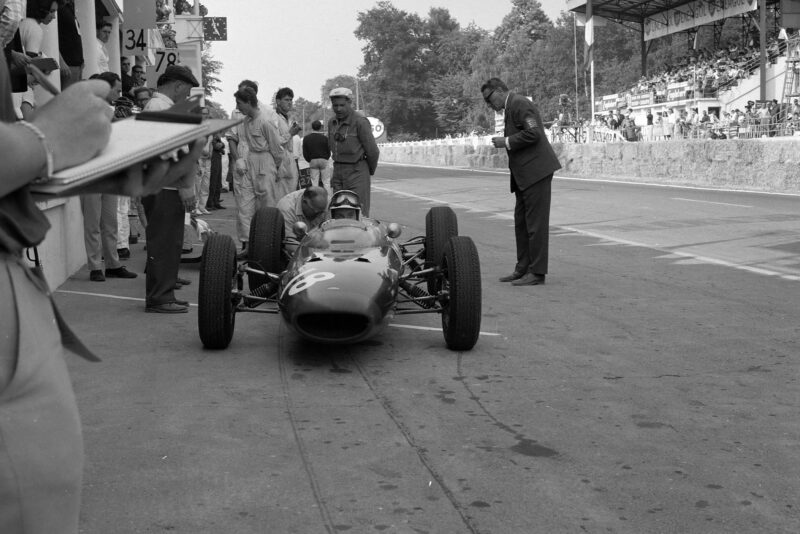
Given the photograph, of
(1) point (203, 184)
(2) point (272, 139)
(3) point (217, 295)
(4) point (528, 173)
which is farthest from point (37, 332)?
(1) point (203, 184)

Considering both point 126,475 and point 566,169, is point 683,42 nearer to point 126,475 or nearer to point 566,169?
point 566,169

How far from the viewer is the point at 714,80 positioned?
158ft

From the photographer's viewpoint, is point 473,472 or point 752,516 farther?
point 473,472

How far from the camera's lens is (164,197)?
7621 millimetres

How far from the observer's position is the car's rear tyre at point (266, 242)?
7.70m

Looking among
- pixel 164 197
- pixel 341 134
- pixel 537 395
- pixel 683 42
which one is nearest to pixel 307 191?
pixel 164 197

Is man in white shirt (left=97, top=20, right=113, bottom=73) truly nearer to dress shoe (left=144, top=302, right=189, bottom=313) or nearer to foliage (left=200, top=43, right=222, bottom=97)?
dress shoe (left=144, top=302, right=189, bottom=313)

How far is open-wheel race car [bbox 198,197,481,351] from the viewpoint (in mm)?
5852

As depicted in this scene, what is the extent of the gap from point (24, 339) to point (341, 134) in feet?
29.5

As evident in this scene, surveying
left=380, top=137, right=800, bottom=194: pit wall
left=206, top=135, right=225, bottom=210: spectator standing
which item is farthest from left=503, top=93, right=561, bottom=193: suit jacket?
left=380, top=137, right=800, bottom=194: pit wall

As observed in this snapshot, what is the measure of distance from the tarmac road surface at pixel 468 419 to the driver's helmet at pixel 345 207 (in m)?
0.86

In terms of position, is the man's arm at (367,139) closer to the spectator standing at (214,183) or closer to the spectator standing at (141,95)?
the spectator standing at (141,95)

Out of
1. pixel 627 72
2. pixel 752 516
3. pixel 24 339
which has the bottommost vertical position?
pixel 752 516

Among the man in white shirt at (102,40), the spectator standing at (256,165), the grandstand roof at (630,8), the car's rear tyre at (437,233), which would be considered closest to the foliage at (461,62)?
the grandstand roof at (630,8)
